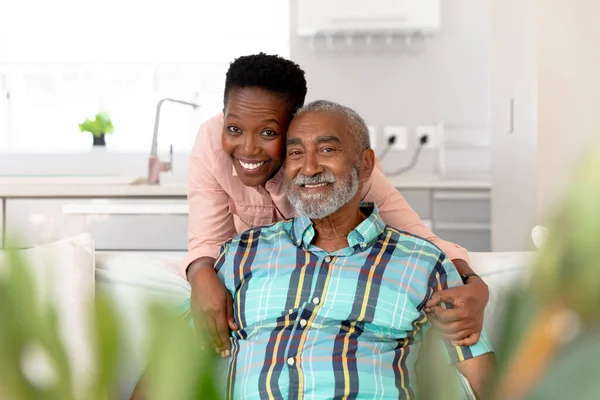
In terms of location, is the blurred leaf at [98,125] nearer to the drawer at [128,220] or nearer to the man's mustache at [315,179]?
the drawer at [128,220]

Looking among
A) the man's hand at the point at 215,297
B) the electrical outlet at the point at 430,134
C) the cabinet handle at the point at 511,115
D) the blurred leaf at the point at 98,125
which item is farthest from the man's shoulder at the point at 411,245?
the blurred leaf at the point at 98,125

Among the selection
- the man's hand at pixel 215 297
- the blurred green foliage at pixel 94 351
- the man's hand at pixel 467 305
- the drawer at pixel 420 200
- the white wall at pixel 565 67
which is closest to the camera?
the blurred green foliage at pixel 94 351

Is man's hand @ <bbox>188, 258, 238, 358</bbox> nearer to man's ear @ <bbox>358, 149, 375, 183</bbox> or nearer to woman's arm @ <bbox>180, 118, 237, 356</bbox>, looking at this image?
woman's arm @ <bbox>180, 118, 237, 356</bbox>

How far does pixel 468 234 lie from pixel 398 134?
71cm

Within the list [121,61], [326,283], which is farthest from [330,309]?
[121,61]

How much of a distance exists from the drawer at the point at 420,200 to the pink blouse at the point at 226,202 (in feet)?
4.97

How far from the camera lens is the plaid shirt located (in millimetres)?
1341

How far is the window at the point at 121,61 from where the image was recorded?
3834 mm

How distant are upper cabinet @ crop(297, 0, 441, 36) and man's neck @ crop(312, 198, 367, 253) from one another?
2.19 m

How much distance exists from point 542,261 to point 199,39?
153 inches

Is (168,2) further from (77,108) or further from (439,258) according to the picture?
(439,258)

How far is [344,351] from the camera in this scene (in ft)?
4.52

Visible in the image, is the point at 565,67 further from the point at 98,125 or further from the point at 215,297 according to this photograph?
the point at 98,125

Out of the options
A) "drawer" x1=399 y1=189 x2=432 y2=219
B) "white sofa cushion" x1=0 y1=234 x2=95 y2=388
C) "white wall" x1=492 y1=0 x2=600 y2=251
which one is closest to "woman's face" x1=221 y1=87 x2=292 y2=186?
"white wall" x1=492 y1=0 x2=600 y2=251
